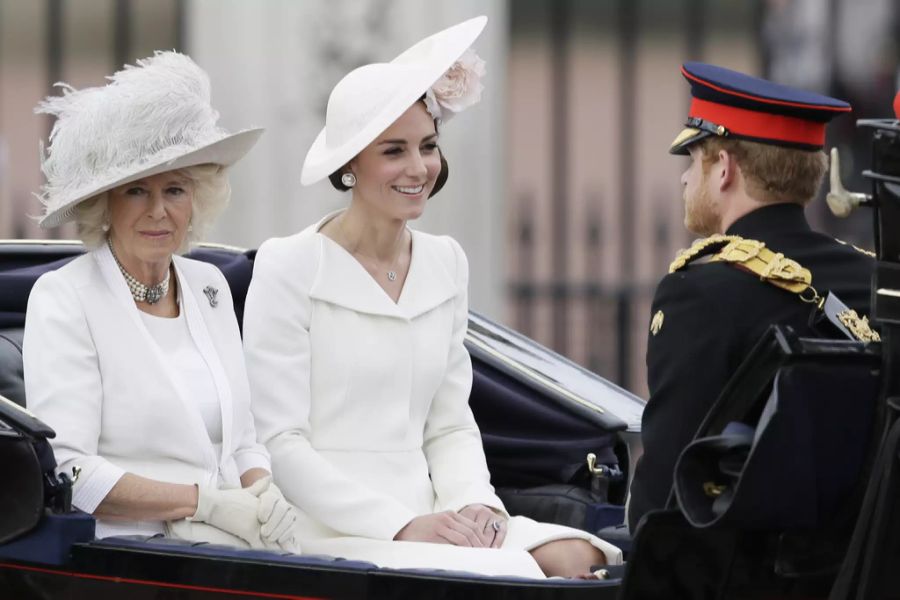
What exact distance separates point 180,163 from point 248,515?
0.62m

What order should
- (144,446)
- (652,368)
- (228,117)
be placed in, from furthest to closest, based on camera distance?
(228,117) < (144,446) < (652,368)

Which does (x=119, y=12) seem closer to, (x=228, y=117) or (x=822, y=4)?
(x=228, y=117)

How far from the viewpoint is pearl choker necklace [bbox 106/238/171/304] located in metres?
3.43

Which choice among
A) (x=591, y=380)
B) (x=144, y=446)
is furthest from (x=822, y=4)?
(x=144, y=446)

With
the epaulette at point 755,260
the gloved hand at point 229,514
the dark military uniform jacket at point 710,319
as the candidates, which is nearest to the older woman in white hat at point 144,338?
the gloved hand at point 229,514

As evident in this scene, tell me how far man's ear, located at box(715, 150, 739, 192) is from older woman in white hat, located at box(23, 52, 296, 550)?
0.92 meters

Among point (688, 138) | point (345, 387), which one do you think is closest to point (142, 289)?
point (345, 387)

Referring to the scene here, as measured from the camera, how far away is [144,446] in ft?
11.0

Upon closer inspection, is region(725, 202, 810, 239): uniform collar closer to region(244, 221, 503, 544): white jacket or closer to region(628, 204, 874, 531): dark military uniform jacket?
region(628, 204, 874, 531): dark military uniform jacket

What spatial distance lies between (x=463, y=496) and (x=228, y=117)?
331cm

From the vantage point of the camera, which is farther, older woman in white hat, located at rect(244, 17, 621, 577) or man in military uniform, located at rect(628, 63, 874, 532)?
older woman in white hat, located at rect(244, 17, 621, 577)

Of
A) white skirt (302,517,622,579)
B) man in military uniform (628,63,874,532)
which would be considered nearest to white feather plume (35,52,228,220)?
white skirt (302,517,622,579)

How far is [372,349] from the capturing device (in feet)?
11.7

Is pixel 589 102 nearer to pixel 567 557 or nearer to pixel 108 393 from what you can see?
pixel 567 557
